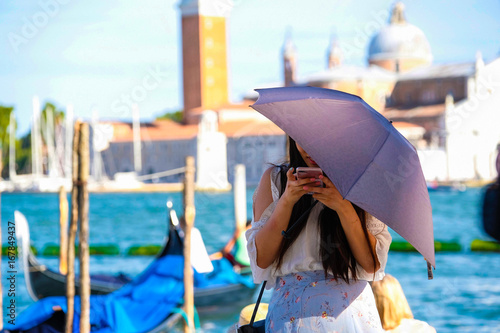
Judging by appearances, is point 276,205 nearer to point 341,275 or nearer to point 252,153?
point 341,275

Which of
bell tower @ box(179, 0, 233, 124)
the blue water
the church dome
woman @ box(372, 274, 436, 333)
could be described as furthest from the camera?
the church dome

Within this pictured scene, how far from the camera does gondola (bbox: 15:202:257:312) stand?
5.48 meters

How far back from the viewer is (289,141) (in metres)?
1.17

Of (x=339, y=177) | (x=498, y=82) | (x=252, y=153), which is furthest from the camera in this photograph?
(x=252, y=153)

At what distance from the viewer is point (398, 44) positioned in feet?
119

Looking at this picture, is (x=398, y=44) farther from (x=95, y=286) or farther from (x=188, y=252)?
(x=188, y=252)

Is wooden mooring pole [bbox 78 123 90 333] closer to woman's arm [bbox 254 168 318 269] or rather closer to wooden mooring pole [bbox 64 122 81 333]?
wooden mooring pole [bbox 64 122 81 333]

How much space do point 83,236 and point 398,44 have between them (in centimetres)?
Result: 3401

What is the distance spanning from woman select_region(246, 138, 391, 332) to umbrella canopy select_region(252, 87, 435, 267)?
0.12 ft

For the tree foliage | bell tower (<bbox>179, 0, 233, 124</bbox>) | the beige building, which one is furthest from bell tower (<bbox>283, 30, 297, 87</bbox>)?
the tree foliage

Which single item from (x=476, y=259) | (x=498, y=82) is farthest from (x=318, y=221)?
(x=476, y=259)

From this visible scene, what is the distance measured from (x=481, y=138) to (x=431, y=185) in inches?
104

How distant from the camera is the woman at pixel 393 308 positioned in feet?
4.80

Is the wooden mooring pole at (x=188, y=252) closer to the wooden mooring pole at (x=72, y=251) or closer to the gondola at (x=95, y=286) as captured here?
the gondola at (x=95, y=286)
